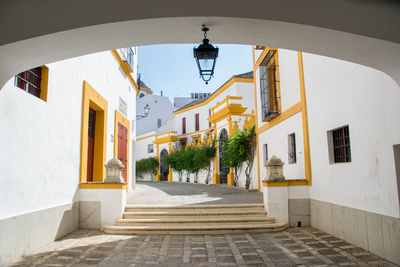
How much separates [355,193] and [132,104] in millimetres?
10081

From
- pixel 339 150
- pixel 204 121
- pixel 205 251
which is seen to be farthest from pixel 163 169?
pixel 205 251

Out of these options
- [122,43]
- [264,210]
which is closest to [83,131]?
[122,43]

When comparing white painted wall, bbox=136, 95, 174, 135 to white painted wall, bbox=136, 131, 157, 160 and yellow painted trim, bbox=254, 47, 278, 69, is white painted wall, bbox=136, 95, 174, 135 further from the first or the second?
yellow painted trim, bbox=254, 47, 278, 69

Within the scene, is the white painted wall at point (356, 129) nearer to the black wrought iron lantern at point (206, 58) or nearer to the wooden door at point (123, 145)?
the black wrought iron lantern at point (206, 58)

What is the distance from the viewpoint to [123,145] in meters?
11.3

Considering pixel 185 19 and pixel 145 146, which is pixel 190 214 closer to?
pixel 185 19

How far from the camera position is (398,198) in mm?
4047

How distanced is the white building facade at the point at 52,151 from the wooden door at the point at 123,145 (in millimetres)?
1410

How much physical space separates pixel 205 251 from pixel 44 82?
391 cm

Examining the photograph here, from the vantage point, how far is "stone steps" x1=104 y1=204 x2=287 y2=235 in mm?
6254

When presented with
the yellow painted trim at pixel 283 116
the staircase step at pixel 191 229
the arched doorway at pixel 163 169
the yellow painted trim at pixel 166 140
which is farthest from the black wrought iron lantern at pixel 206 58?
the arched doorway at pixel 163 169

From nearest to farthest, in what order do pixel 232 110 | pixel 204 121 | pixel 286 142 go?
1. pixel 286 142
2. pixel 232 110
3. pixel 204 121

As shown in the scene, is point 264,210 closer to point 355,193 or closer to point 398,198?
point 355,193

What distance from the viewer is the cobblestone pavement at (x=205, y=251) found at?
4383 mm
